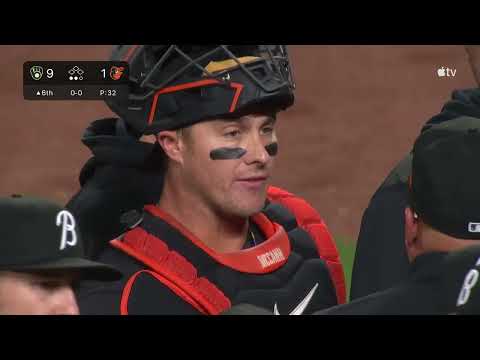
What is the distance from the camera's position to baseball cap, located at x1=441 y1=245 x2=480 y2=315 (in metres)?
2.50

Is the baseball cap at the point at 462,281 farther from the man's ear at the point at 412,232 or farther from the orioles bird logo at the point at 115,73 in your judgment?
the orioles bird logo at the point at 115,73

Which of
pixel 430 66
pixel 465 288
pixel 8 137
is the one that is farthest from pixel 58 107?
pixel 465 288

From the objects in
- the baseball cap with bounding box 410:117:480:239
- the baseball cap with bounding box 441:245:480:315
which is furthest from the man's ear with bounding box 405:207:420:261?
the baseball cap with bounding box 441:245:480:315

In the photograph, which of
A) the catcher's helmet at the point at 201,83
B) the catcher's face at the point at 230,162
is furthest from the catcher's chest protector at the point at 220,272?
the catcher's helmet at the point at 201,83

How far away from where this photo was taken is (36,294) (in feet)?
9.30

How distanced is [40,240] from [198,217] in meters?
1.15

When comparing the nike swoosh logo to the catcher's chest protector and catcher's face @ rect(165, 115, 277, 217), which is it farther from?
catcher's face @ rect(165, 115, 277, 217)

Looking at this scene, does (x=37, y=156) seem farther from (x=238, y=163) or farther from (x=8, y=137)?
(x=238, y=163)

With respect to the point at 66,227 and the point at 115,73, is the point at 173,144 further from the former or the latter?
the point at 66,227

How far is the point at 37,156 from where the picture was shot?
1077 centimetres

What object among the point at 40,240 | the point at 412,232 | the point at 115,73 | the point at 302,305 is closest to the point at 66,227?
the point at 40,240

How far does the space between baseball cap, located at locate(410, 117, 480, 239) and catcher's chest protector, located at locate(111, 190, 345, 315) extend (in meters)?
0.99

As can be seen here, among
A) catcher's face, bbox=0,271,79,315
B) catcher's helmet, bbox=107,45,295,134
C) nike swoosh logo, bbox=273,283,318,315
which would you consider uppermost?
catcher's helmet, bbox=107,45,295,134

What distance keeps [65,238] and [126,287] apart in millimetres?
776
